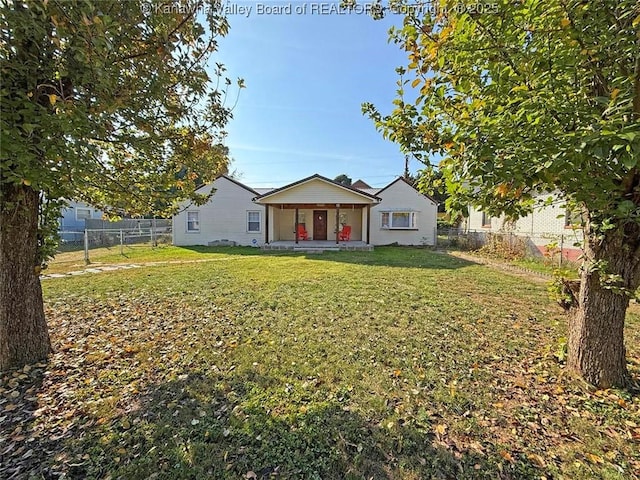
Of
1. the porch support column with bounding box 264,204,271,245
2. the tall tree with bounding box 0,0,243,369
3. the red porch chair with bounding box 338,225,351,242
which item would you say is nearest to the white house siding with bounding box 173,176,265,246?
the porch support column with bounding box 264,204,271,245

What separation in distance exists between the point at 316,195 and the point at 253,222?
4897 millimetres

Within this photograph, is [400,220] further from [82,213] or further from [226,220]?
[82,213]

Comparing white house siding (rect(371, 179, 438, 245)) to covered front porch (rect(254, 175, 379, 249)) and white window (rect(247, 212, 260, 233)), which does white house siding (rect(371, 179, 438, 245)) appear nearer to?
covered front porch (rect(254, 175, 379, 249))

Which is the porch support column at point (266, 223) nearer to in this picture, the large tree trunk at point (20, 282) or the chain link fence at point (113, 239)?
the chain link fence at point (113, 239)

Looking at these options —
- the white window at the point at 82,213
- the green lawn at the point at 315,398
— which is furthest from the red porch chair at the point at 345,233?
the white window at the point at 82,213

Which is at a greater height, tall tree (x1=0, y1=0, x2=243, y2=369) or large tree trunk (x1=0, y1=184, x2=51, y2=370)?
tall tree (x1=0, y1=0, x2=243, y2=369)

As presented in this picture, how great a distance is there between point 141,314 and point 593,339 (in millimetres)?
6913

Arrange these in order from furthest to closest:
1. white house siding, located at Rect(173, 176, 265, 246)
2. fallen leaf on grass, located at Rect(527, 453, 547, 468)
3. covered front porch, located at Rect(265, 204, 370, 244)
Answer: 1. covered front porch, located at Rect(265, 204, 370, 244)
2. white house siding, located at Rect(173, 176, 265, 246)
3. fallen leaf on grass, located at Rect(527, 453, 547, 468)

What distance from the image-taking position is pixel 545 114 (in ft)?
7.29

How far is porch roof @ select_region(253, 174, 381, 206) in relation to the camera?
16828 mm

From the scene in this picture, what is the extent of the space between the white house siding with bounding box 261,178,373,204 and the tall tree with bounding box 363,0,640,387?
1363cm

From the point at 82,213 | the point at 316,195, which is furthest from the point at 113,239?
the point at 316,195

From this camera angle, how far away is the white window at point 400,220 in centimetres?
1972

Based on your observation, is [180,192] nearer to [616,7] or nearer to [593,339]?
[616,7]
